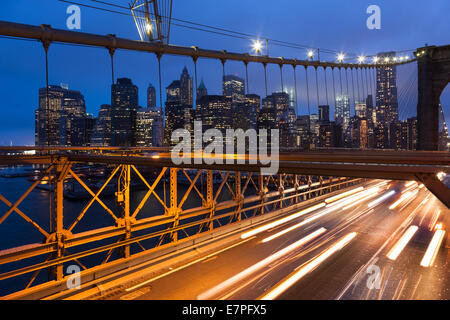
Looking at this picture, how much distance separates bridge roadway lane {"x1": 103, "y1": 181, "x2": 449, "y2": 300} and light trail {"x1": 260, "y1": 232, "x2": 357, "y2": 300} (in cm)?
12

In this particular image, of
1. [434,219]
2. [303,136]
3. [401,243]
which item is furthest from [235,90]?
[401,243]

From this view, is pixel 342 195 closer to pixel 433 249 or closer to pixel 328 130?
pixel 433 249

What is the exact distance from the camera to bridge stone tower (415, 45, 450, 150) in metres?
16.5

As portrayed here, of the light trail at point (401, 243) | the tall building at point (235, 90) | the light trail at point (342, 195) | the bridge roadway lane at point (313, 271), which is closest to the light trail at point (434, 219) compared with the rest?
the light trail at point (401, 243)

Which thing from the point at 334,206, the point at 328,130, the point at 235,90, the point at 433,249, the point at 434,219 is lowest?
the point at 434,219

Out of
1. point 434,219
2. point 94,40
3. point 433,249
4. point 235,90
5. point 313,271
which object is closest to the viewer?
point 313,271

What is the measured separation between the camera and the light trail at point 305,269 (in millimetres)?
6722

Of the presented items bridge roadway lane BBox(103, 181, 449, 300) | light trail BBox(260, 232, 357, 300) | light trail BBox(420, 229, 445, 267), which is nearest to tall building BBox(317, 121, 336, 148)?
light trail BBox(420, 229, 445, 267)

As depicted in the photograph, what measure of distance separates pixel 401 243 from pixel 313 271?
5.15 metres

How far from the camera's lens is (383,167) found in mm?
4484

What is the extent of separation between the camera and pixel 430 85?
16875 mm

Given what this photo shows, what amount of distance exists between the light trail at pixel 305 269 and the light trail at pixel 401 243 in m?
1.54

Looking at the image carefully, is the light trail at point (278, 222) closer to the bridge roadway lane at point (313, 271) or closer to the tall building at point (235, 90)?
the bridge roadway lane at point (313, 271)
